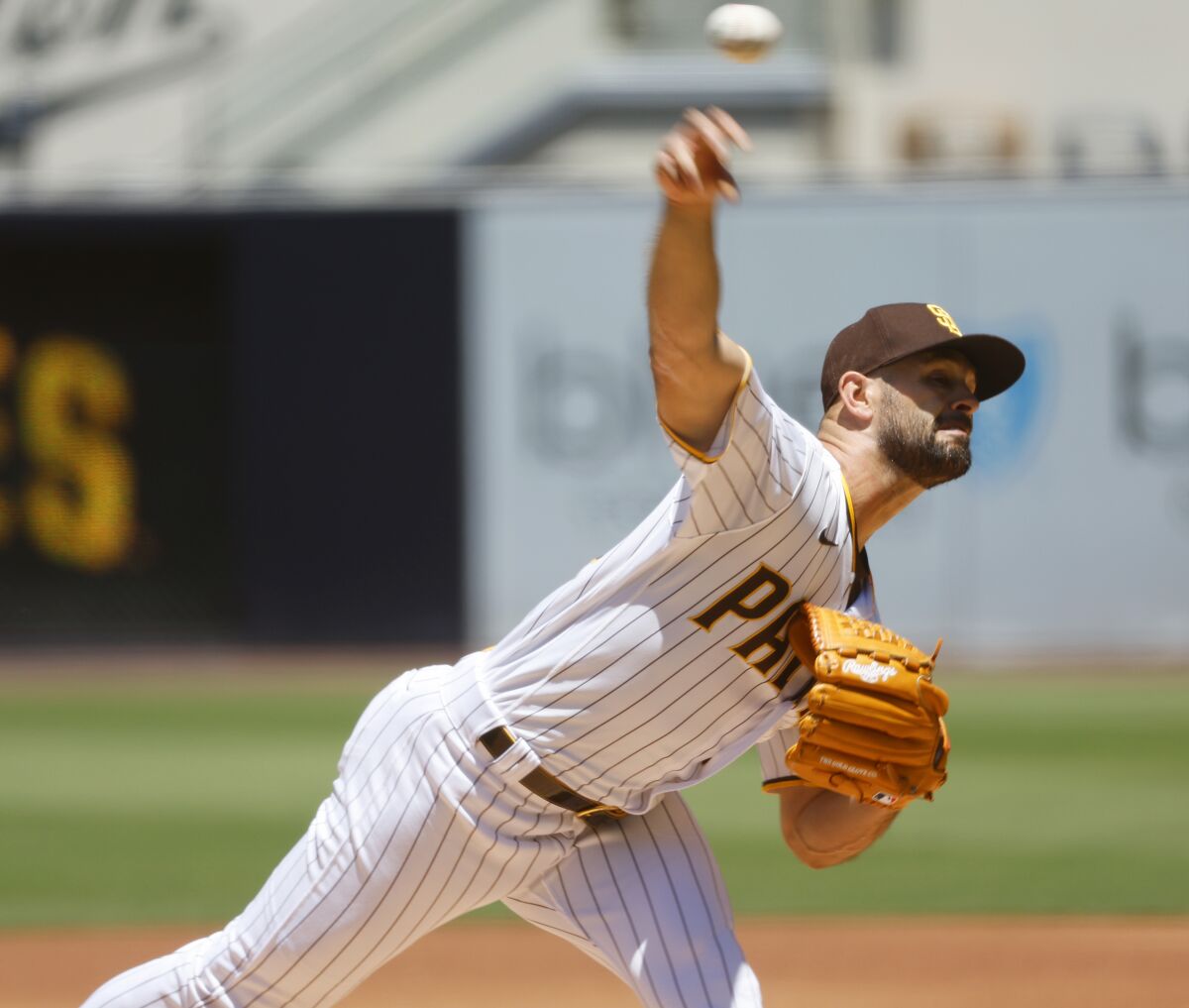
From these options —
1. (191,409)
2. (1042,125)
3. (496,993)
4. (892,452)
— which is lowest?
(496,993)

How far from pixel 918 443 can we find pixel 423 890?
1037 millimetres

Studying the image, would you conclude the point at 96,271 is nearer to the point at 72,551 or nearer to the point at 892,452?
the point at 72,551

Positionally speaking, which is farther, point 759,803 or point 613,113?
point 613,113

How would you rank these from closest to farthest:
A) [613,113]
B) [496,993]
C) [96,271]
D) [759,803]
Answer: [496,993] → [759,803] → [96,271] → [613,113]

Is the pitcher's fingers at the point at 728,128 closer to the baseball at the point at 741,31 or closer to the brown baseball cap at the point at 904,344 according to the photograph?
the baseball at the point at 741,31

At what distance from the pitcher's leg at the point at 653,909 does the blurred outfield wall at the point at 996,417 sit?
9.35m

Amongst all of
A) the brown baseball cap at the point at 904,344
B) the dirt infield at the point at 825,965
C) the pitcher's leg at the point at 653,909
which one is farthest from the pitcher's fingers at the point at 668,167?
the dirt infield at the point at 825,965

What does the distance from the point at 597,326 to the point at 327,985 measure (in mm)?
10059

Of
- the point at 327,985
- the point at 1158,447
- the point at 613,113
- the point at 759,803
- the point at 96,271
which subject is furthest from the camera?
the point at 613,113

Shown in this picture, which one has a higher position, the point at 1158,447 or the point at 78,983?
the point at 1158,447

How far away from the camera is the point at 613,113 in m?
13.9

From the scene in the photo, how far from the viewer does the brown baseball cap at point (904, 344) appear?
269 cm

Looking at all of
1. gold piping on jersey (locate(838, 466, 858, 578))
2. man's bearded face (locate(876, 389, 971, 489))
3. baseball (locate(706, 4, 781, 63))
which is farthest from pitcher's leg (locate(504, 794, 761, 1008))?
baseball (locate(706, 4, 781, 63))

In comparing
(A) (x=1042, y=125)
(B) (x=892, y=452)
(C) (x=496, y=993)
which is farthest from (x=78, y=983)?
(A) (x=1042, y=125)
